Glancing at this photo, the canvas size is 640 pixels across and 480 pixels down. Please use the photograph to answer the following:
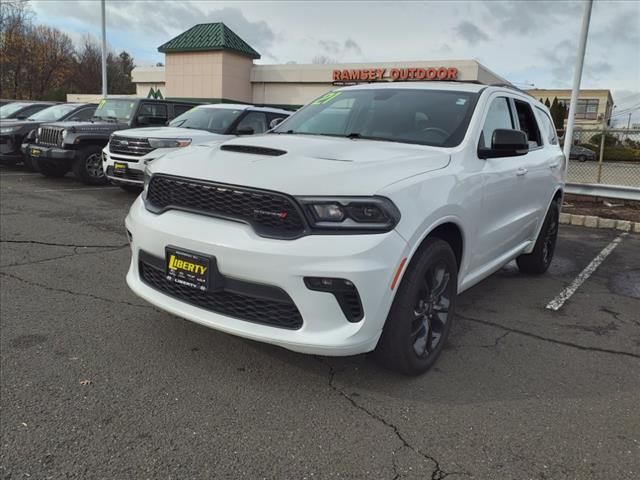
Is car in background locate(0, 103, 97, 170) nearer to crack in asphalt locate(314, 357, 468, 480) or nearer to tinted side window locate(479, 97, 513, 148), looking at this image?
tinted side window locate(479, 97, 513, 148)

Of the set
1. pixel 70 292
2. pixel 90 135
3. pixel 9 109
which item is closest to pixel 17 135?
pixel 90 135

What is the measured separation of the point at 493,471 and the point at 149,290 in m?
2.17

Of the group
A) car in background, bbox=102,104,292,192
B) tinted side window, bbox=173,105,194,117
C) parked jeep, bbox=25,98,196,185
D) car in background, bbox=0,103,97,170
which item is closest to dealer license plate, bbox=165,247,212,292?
car in background, bbox=102,104,292,192

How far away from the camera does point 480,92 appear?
13.8 feet

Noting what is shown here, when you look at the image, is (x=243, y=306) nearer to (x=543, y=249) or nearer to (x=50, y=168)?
(x=543, y=249)

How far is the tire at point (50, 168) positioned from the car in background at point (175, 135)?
84.9 inches

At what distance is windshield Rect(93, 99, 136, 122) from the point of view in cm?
1106

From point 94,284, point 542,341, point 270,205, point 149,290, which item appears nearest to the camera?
point 270,205

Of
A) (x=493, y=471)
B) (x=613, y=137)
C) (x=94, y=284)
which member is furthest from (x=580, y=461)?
(x=613, y=137)

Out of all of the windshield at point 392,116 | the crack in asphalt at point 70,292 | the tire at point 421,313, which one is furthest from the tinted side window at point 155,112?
the tire at point 421,313

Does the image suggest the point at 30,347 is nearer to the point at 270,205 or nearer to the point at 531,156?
the point at 270,205

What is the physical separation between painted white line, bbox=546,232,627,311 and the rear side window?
1.54 metres

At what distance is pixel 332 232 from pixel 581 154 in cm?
1413

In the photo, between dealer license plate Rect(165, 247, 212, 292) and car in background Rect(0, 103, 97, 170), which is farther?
car in background Rect(0, 103, 97, 170)
